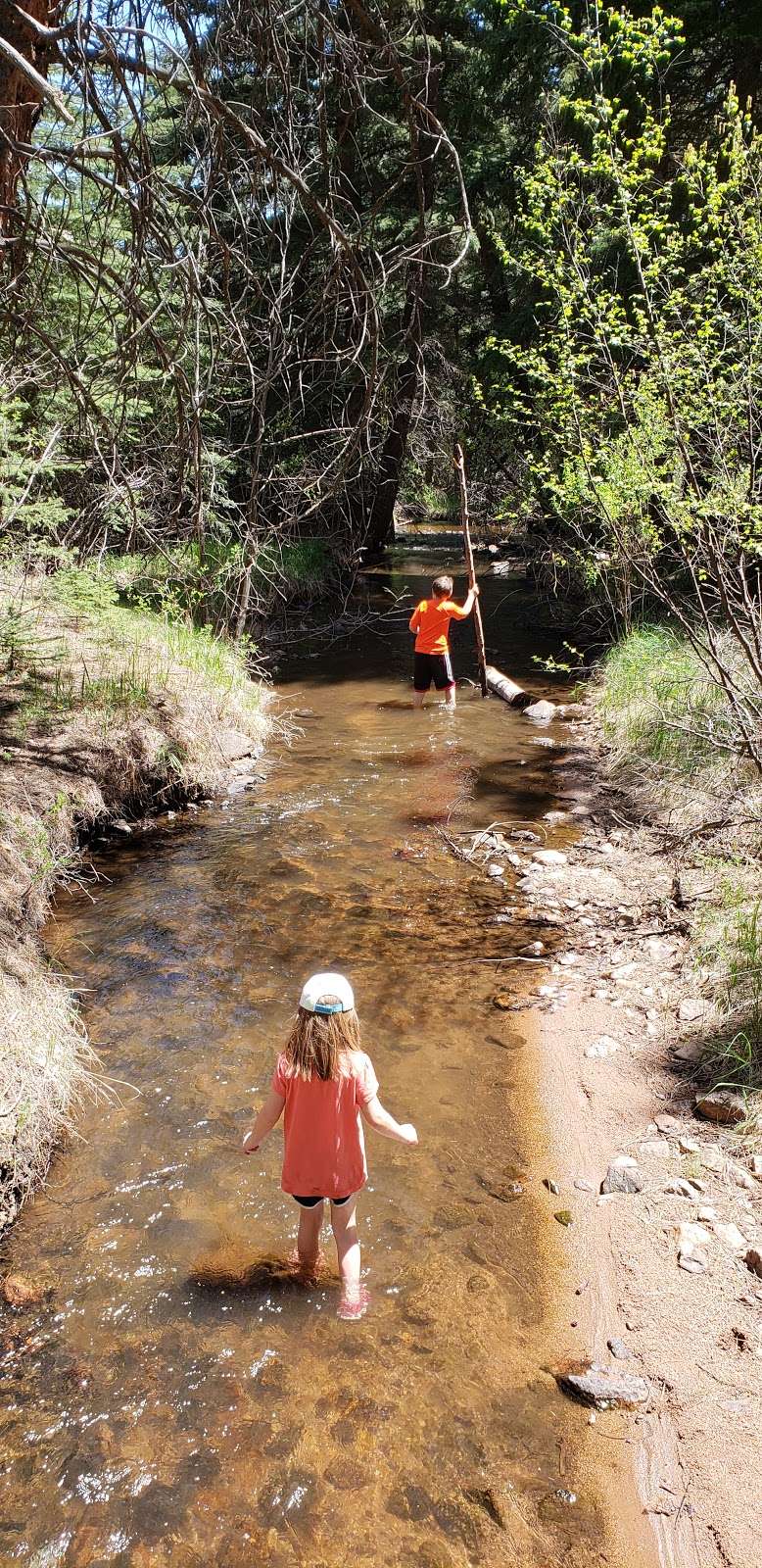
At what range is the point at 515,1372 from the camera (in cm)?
326

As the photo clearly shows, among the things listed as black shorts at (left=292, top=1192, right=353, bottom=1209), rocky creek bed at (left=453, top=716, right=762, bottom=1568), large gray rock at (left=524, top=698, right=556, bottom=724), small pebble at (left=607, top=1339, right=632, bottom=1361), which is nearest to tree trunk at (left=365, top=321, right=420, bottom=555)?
large gray rock at (left=524, top=698, right=556, bottom=724)

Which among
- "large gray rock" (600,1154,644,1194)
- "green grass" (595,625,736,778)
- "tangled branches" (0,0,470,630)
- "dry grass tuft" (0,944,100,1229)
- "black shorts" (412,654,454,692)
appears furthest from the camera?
"black shorts" (412,654,454,692)

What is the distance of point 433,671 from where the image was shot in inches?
472

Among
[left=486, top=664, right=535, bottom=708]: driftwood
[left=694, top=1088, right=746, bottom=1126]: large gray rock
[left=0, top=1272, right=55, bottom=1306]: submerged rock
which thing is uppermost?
[left=486, top=664, right=535, bottom=708]: driftwood

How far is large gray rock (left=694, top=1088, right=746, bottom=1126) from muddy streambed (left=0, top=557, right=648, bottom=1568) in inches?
31.0

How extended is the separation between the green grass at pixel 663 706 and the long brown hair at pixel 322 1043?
3881 millimetres

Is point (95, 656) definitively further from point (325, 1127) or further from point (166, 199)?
point (325, 1127)

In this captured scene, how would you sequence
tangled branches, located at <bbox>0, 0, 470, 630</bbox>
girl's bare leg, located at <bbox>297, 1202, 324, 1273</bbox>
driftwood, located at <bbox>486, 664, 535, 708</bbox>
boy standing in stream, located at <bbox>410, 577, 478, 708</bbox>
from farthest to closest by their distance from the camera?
driftwood, located at <bbox>486, 664, 535, 708</bbox>
boy standing in stream, located at <bbox>410, 577, 478, 708</bbox>
tangled branches, located at <bbox>0, 0, 470, 630</bbox>
girl's bare leg, located at <bbox>297, 1202, 324, 1273</bbox>

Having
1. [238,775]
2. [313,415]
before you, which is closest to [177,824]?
[238,775]

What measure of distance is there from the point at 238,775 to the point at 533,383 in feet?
30.4

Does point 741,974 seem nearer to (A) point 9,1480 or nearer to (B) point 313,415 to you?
(A) point 9,1480

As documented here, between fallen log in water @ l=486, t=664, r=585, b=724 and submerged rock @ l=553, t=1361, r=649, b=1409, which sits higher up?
fallen log in water @ l=486, t=664, r=585, b=724

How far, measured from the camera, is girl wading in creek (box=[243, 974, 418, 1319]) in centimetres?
339

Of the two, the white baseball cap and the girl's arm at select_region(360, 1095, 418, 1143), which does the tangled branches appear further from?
the girl's arm at select_region(360, 1095, 418, 1143)
